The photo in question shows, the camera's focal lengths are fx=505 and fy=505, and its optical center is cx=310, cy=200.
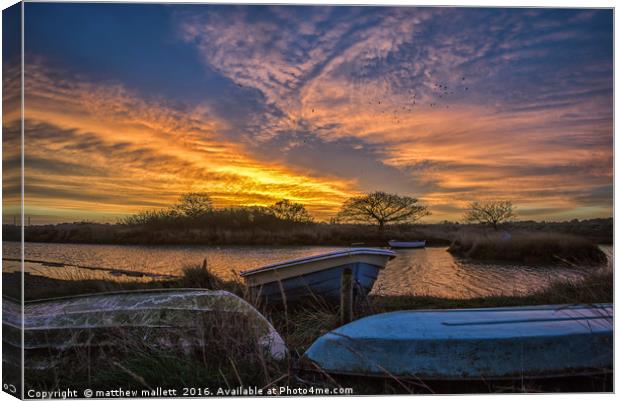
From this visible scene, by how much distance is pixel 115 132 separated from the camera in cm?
577

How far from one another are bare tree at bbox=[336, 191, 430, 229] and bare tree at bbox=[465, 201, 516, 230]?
560mm

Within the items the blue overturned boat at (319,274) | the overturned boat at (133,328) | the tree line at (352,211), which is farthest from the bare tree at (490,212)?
the overturned boat at (133,328)

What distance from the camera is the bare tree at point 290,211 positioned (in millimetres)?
6762

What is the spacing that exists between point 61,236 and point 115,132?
4.45ft

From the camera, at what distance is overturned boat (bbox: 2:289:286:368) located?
400 cm

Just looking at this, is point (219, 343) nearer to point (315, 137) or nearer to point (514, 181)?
point (315, 137)

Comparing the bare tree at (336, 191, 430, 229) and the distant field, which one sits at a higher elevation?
the bare tree at (336, 191, 430, 229)

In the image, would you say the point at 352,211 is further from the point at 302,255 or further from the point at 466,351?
the point at 466,351

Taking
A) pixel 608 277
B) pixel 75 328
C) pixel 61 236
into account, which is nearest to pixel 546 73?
pixel 608 277

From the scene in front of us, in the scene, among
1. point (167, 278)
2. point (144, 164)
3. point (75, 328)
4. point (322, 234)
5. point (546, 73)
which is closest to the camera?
point (75, 328)

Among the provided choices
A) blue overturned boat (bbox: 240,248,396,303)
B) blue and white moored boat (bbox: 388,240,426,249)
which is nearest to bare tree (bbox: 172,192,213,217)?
blue overturned boat (bbox: 240,248,396,303)

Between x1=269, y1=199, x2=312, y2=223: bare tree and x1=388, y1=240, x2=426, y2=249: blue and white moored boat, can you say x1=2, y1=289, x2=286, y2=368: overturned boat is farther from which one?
x1=388, y1=240, x2=426, y2=249: blue and white moored boat

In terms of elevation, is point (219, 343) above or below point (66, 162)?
below

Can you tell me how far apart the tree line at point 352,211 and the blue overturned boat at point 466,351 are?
2.39 metres
